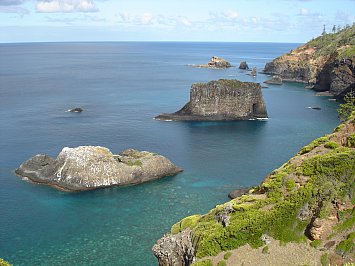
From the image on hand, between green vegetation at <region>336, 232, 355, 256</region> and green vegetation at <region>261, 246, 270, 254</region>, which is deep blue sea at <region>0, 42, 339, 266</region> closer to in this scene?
green vegetation at <region>261, 246, 270, 254</region>

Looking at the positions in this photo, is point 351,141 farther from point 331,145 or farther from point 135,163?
point 135,163

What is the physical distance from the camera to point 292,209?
158 feet

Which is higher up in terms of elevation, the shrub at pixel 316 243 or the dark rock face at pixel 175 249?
the shrub at pixel 316 243

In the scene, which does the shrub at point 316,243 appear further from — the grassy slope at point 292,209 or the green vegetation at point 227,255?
the green vegetation at point 227,255

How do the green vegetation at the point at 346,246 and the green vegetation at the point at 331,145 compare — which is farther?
the green vegetation at the point at 331,145

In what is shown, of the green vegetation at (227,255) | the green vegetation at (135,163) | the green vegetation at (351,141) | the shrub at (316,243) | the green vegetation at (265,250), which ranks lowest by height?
the green vegetation at (135,163)

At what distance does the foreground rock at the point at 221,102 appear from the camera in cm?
14762

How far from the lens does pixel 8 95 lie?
199 metres

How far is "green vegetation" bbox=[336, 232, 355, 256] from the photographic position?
43.8m

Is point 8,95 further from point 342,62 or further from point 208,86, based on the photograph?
point 342,62

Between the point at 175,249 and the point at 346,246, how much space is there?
748 inches

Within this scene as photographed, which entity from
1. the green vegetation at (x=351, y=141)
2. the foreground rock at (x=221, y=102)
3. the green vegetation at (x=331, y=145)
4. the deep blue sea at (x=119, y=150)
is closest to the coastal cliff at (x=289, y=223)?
the green vegetation at (x=351, y=141)

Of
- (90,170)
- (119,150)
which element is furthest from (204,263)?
(119,150)

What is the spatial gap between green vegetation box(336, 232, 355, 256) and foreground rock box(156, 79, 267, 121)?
104426 mm
